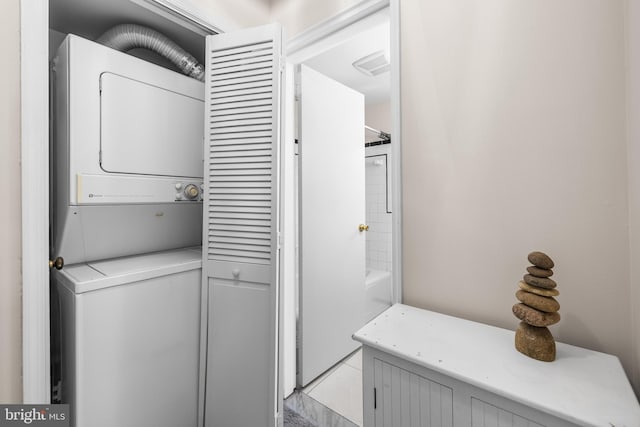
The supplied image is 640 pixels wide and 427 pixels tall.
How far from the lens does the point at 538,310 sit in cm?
78

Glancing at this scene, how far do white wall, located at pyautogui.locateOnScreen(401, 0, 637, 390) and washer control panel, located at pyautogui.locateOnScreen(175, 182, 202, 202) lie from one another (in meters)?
1.12

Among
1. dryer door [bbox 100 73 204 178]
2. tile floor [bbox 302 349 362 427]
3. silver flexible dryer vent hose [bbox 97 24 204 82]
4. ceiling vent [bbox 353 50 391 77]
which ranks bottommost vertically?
tile floor [bbox 302 349 362 427]

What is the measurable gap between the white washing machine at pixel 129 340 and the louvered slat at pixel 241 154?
29 cm

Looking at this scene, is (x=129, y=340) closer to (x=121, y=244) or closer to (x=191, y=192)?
(x=121, y=244)

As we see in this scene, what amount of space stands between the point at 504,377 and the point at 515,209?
56 cm

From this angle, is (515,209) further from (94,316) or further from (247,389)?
(94,316)

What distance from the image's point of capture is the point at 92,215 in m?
1.35

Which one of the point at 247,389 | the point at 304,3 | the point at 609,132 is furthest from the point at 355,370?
the point at 304,3

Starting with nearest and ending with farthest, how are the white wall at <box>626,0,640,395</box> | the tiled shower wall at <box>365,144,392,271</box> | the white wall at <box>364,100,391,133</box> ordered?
the white wall at <box>626,0,640,395</box> < the tiled shower wall at <box>365,144,392,271</box> < the white wall at <box>364,100,391,133</box>

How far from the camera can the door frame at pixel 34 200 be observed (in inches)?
39.2

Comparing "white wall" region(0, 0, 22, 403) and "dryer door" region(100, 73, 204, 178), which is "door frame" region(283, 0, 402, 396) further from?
"white wall" region(0, 0, 22, 403)

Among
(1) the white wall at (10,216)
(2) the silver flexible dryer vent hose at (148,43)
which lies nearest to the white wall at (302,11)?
(2) the silver flexible dryer vent hose at (148,43)

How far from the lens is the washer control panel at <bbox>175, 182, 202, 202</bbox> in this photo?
150 cm

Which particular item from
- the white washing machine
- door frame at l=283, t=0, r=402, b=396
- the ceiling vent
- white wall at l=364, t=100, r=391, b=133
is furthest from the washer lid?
white wall at l=364, t=100, r=391, b=133
